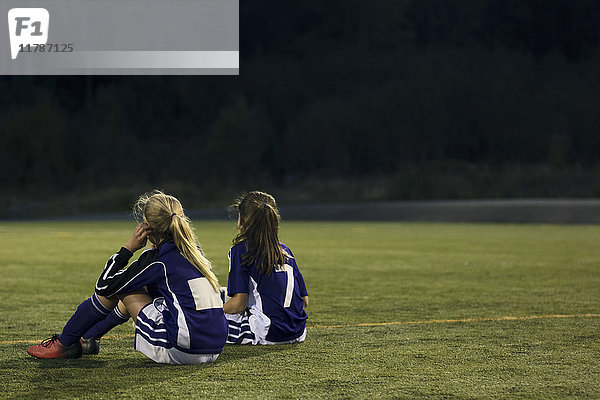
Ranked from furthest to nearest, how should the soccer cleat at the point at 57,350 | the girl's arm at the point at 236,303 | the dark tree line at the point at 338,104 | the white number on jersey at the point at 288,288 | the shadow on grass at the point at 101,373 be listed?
1. the dark tree line at the point at 338,104
2. the white number on jersey at the point at 288,288
3. the girl's arm at the point at 236,303
4. the soccer cleat at the point at 57,350
5. the shadow on grass at the point at 101,373

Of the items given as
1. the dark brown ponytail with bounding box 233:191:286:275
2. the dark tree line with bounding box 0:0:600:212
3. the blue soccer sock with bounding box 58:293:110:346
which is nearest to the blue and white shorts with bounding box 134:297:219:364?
the blue soccer sock with bounding box 58:293:110:346

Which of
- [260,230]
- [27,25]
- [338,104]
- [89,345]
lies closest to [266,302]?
[260,230]

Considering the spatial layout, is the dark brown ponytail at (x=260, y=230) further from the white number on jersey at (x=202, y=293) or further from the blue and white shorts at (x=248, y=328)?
the white number on jersey at (x=202, y=293)

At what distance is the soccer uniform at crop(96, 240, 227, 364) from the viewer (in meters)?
5.55

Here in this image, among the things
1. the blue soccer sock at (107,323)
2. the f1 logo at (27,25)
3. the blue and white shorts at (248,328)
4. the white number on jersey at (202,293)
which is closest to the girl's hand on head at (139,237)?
the white number on jersey at (202,293)

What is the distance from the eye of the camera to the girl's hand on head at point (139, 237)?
219 inches

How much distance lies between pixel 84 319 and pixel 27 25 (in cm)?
5351

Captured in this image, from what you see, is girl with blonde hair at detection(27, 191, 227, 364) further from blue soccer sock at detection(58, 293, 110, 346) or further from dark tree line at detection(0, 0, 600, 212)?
dark tree line at detection(0, 0, 600, 212)

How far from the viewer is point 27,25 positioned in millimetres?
55375

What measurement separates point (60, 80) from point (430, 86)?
107 ft

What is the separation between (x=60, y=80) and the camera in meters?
76.1

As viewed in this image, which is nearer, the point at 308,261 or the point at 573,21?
the point at 308,261

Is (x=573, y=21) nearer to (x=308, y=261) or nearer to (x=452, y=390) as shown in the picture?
(x=308, y=261)

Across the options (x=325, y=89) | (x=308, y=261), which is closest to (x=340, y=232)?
(x=308, y=261)
